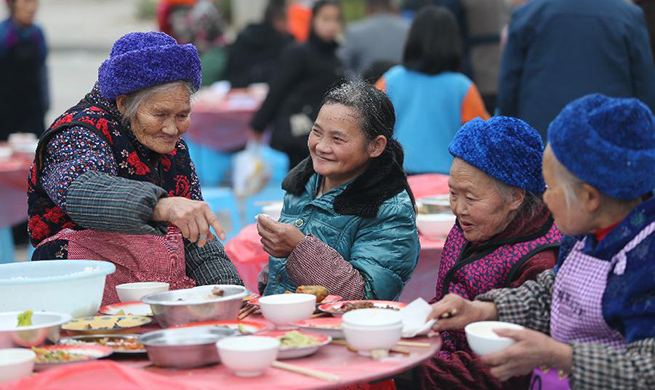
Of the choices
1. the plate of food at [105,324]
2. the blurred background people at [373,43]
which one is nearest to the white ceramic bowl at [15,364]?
the plate of food at [105,324]

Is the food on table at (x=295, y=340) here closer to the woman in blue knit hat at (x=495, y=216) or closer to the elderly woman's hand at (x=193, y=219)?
the elderly woman's hand at (x=193, y=219)

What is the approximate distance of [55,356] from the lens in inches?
81.6

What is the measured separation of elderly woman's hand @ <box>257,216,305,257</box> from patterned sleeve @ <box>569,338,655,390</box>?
106 centimetres

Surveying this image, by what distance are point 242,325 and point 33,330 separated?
472 millimetres

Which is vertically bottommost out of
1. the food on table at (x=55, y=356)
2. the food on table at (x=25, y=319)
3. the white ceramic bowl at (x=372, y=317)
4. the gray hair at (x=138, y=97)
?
the food on table at (x=55, y=356)

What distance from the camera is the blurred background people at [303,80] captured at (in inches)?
291

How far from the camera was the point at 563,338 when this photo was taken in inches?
89.8

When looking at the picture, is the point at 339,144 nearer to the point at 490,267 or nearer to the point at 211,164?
the point at 490,267

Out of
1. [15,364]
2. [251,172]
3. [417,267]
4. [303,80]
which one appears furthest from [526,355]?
[251,172]

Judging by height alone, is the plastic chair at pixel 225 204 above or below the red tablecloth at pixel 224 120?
below

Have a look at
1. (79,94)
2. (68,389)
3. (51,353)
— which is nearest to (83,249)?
(51,353)

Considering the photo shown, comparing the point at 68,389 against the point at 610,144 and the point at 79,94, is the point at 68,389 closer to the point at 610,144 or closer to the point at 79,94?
the point at 610,144

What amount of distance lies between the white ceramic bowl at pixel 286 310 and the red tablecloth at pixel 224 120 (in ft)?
22.6

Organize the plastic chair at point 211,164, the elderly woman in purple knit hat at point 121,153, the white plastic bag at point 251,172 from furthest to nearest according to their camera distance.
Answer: the plastic chair at point 211,164
the white plastic bag at point 251,172
the elderly woman in purple knit hat at point 121,153
